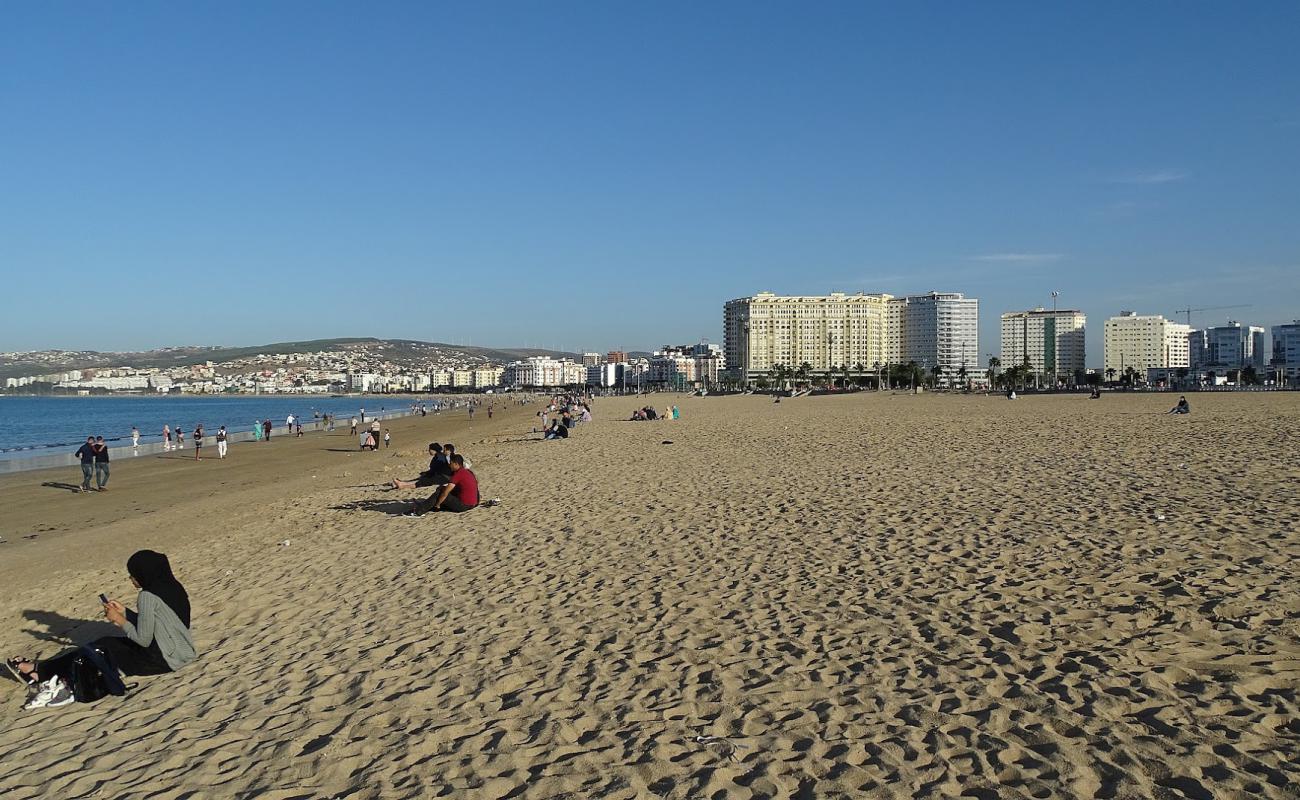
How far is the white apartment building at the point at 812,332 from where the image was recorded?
566 ft

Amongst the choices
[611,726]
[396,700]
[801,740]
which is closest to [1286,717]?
[801,740]

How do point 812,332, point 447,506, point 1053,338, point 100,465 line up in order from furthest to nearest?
point 1053,338, point 812,332, point 100,465, point 447,506

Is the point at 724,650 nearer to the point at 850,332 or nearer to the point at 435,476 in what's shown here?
the point at 435,476

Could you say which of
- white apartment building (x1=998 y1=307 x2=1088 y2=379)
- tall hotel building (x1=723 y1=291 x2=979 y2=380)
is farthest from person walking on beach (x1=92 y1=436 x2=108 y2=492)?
white apartment building (x1=998 y1=307 x2=1088 y2=379)

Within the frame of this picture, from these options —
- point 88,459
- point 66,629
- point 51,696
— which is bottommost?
point 66,629

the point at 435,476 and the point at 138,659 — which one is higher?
the point at 435,476

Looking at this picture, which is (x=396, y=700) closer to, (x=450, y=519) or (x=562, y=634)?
(x=562, y=634)

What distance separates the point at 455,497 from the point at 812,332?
166 meters

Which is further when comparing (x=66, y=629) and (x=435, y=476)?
(x=435, y=476)

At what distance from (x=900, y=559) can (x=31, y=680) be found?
6.46 meters

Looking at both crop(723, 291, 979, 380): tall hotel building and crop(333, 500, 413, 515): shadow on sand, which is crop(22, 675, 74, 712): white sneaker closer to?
crop(333, 500, 413, 515): shadow on sand

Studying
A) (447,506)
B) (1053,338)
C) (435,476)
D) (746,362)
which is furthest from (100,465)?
(1053,338)

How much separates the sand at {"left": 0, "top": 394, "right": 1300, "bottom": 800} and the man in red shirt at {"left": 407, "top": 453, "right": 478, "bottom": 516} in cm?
22

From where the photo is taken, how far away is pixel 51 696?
5.33m
